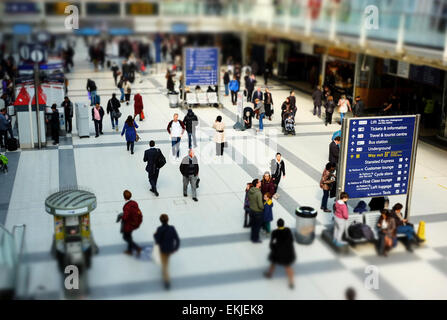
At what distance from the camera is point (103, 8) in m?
45.6

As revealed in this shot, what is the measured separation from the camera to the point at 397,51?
67.1ft

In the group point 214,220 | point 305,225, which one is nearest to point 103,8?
point 214,220

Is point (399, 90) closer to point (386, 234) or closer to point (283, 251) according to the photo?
point (386, 234)

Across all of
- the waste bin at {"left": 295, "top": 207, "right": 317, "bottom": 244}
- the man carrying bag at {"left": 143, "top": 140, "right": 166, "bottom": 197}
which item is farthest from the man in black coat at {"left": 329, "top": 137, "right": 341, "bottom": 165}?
the man carrying bag at {"left": 143, "top": 140, "right": 166, "bottom": 197}

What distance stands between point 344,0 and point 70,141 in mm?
19671

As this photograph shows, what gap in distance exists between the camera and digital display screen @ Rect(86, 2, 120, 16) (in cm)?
4547

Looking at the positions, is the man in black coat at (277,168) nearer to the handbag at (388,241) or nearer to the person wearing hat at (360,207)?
the person wearing hat at (360,207)

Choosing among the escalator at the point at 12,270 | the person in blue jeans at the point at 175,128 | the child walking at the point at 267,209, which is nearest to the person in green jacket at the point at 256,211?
the child walking at the point at 267,209

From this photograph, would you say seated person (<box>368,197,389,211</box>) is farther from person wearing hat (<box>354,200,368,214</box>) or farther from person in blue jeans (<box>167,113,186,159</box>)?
person in blue jeans (<box>167,113,186,159</box>)

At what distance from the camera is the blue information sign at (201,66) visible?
2556cm

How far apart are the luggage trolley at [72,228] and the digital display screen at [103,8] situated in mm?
38194

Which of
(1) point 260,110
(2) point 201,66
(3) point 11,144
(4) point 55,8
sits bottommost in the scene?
(3) point 11,144

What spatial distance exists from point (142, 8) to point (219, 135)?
A: 104ft
